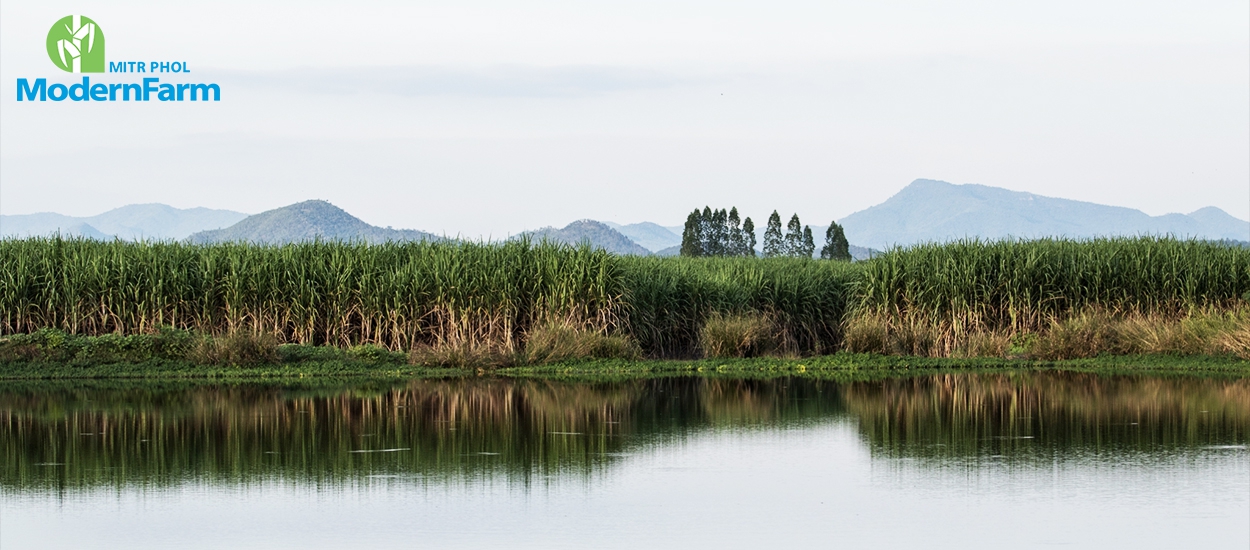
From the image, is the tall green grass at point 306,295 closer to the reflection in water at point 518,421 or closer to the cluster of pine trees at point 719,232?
the reflection in water at point 518,421

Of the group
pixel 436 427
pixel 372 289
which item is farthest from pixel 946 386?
pixel 372 289

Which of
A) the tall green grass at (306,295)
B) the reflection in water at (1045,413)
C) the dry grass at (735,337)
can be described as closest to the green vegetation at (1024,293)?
the dry grass at (735,337)

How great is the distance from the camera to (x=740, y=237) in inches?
3600

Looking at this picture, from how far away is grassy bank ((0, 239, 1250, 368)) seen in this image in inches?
996

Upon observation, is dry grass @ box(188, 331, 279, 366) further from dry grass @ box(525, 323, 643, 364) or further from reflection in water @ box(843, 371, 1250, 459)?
reflection in water @ box(843, 371, 1250, 459)

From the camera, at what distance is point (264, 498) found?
12.0 meters

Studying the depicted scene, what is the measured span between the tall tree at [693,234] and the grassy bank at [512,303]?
58145 millimetres

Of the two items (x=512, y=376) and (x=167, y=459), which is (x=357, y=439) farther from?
(x=512, y=376)

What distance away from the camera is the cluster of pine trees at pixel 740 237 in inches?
3327

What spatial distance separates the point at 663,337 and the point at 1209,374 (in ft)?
36.3

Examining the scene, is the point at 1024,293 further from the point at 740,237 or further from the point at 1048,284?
the point at 740,237

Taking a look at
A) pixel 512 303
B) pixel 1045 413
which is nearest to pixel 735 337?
pixel 512 303

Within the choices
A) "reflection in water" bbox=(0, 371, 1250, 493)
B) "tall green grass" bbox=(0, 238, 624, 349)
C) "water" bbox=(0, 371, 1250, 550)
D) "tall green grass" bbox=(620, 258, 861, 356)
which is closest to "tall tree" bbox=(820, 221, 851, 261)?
"tall green grass" bbox=(620, 258, 861, 356)

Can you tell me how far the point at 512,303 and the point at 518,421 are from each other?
9.26 metres
